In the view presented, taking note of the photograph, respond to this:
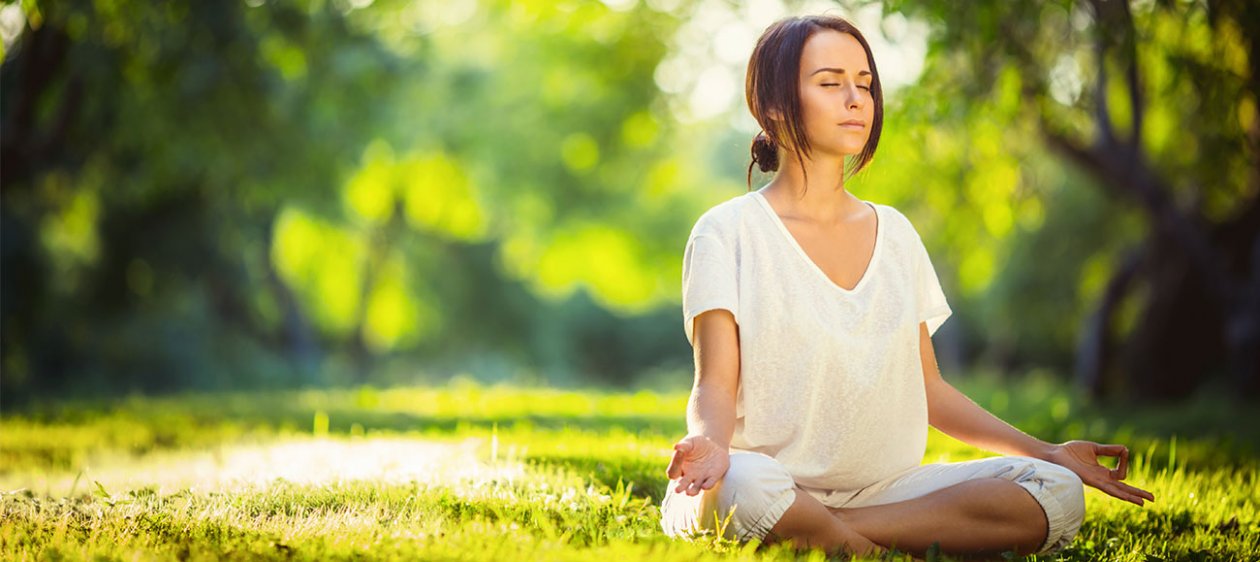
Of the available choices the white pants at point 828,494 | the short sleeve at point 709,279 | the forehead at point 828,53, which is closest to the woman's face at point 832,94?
the forehead at point 828,53

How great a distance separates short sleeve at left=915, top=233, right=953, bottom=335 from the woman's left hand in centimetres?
50

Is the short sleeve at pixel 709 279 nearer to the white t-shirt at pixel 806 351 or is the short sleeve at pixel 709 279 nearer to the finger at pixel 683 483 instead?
the white t-shirt at pixel 806 351

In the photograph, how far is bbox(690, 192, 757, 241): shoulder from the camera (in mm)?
3285

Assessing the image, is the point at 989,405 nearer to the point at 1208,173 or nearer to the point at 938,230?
the point at 1208,173

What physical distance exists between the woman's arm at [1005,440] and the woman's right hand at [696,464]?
81cm

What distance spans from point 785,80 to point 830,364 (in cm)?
80

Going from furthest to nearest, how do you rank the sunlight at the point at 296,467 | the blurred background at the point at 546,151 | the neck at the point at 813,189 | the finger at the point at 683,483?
the blurred background at the point at 546,151 < the sunlight at the point at 296,467 < the neck at the point at 813,189 < the finger at the point at 683,483

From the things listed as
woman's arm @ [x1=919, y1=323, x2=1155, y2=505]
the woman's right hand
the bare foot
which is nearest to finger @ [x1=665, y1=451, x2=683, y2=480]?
the woman's right hand

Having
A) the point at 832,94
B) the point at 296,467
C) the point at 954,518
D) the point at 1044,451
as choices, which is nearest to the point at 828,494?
the point at 954,518

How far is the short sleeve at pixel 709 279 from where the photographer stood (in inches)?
125

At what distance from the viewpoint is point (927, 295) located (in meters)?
3.54

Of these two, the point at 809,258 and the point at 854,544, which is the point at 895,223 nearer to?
the point at 809,258

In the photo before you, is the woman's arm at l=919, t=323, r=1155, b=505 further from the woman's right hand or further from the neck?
the woman's right hand

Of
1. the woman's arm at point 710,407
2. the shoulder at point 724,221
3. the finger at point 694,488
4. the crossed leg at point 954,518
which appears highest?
the shoulder at point 724,221
